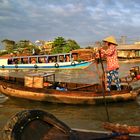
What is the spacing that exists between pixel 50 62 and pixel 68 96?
25.6 metres

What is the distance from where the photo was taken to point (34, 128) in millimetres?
4188

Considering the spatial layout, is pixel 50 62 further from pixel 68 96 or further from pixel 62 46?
pixel 68 96

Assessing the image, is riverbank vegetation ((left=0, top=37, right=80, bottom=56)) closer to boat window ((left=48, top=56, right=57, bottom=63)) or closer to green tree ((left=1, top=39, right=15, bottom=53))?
green tree ((left=1, top=39, right=15, bottom=53))

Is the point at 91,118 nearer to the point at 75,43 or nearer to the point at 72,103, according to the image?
the point at 72,103

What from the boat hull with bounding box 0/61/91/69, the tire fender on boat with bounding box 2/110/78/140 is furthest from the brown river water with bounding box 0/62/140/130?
the boat hull with bounding box 0/61/91/69

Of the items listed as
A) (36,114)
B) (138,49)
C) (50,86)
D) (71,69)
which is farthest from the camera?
(138,49)

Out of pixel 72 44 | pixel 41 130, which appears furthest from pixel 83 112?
pixel 72 44

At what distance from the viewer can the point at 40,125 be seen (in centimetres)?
430

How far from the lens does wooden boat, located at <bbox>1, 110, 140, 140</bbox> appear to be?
394cm

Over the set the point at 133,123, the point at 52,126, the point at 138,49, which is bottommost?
the point at 133,123

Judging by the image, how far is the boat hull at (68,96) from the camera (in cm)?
1134

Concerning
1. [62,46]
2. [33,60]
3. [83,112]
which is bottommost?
[83,112]

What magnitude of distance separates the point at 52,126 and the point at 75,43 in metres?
61.0

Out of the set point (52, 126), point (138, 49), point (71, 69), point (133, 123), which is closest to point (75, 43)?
point (138, 49)
